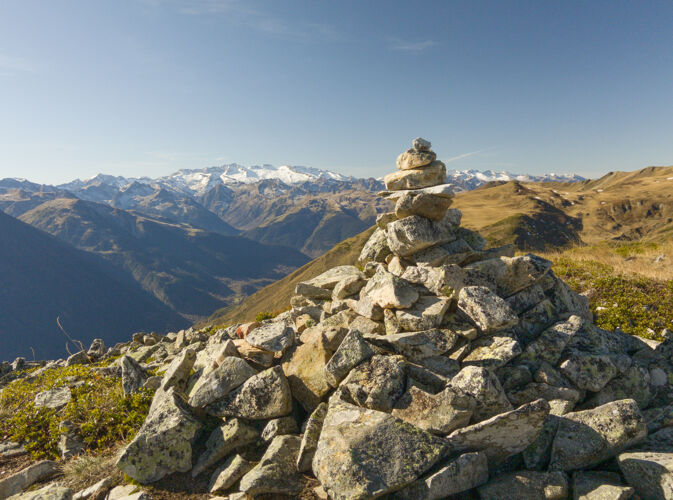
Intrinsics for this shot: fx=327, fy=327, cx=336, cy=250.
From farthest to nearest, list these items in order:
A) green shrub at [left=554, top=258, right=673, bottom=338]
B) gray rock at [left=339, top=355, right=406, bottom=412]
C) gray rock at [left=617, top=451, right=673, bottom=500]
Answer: green shrub at [left=554, top=258, right=673, bottom=338] → gray rock at [left=339, top=355, right=406, bottom=412] → gray rock at [left=617, top=451, right=673, bottom=500]

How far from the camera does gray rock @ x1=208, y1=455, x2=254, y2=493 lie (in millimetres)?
9406

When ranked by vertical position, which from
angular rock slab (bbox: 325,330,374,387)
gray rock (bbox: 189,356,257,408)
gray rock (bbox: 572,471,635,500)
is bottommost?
gray rock (bbox: 572,471,635,500)

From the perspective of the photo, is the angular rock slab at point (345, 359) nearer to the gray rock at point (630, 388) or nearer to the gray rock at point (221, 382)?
the gray rock at point (221, 382)

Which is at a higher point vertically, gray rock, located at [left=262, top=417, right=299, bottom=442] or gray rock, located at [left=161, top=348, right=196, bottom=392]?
gray rock, located at [left=161, top=348, right=196, bottom=392]

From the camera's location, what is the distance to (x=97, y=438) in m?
12.6

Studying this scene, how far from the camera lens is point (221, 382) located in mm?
11258

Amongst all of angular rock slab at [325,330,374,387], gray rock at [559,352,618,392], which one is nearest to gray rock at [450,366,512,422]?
angular rock slab at [325,330,374,387]

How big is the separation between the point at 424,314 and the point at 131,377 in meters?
13.3

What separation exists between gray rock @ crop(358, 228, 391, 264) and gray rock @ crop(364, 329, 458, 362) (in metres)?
7.09

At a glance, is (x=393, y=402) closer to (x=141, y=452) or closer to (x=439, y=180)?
(x=141, y=452)

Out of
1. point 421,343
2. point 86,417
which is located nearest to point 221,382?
point 421,343

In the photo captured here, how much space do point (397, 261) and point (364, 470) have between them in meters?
9.98

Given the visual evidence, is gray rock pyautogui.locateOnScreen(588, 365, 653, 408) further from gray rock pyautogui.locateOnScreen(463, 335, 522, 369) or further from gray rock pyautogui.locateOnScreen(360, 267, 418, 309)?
gray rock pyautogui.locateOnScreen(360, 267, 418, 309)

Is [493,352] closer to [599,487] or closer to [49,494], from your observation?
[599,487]
